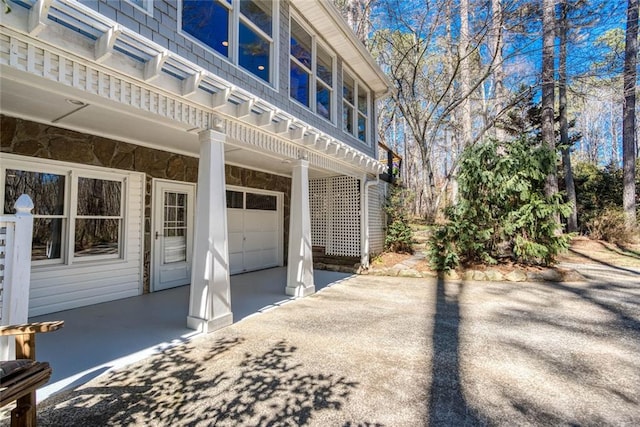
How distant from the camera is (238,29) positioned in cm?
500

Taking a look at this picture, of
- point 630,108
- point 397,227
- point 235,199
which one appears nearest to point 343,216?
point 397,227

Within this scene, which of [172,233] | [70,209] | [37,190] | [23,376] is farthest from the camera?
[172,233]

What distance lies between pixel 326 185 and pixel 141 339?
Answer: 6.61m

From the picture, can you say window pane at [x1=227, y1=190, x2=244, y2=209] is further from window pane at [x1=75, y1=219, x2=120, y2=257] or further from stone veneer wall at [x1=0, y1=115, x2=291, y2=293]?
window pane at [x1=75, y1=219, x2=120, y2=257]

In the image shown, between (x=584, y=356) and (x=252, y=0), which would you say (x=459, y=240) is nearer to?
(x=584, y=356)


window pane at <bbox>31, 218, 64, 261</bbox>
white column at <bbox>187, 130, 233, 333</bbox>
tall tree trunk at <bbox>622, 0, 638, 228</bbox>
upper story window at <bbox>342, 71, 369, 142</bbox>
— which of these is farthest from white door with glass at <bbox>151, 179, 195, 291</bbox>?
tall tree trunk at <bbox>622, 0, 638, 228</bbox>

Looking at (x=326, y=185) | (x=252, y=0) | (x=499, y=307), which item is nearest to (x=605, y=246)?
(x=499, y=307)

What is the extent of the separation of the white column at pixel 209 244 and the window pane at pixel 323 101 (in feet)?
13.3

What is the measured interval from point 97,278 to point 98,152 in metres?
2.00

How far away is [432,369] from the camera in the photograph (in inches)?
116

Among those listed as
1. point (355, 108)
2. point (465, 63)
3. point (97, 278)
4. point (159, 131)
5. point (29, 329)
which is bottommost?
point (97, 278)

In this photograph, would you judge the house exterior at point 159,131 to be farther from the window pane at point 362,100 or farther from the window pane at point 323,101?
the window pane at point 362,100

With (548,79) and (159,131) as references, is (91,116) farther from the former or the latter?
(548,79)

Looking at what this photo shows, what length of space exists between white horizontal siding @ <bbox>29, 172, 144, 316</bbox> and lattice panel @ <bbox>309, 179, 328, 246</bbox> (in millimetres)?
5082
